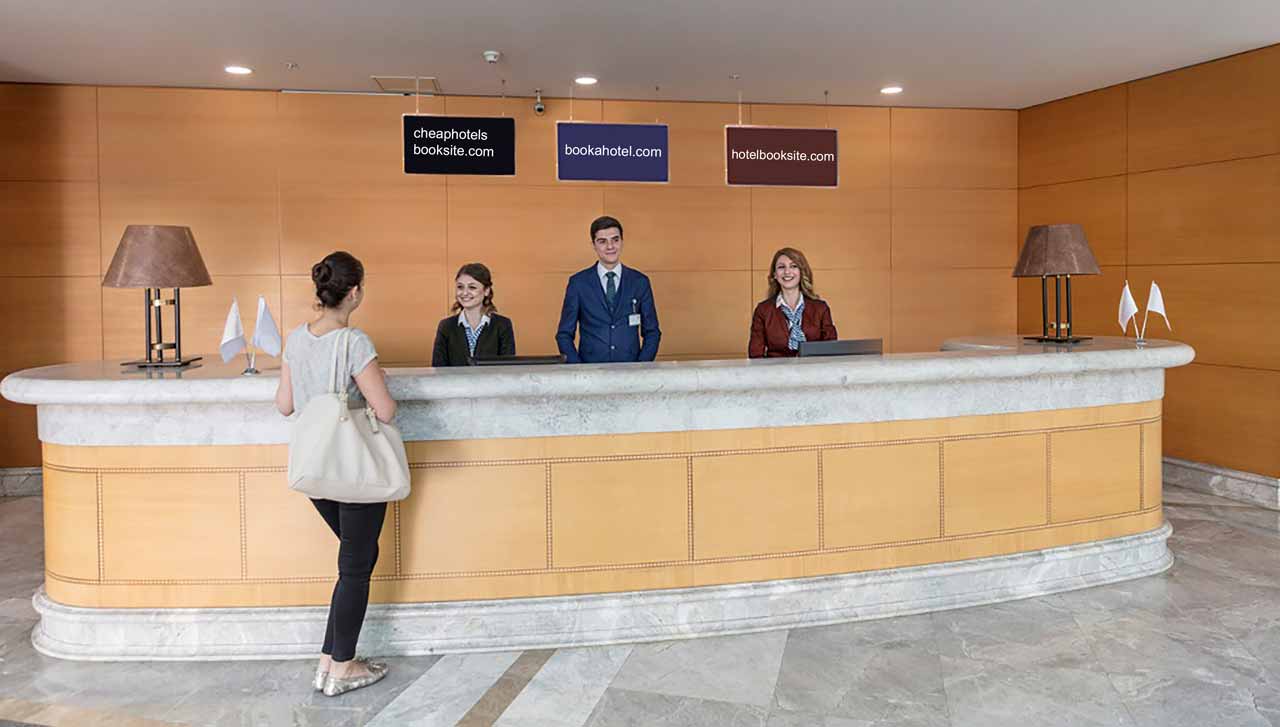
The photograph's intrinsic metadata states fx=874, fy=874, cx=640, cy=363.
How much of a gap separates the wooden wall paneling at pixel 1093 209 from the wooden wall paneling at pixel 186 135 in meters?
6.80

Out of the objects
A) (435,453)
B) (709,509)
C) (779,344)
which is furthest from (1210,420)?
(435,453)

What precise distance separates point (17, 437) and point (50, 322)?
0.98 meters

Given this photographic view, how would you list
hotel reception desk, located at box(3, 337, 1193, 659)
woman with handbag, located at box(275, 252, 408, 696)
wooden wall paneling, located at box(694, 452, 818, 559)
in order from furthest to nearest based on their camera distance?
wooden wall paneling, located at box(694, 452, 818, 559) → hotel reception desk, located at box(3, 337, 1193, 659) → woman with handbag, located at box(275, 252, 408, 696)

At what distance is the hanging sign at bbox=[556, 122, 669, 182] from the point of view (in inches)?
263

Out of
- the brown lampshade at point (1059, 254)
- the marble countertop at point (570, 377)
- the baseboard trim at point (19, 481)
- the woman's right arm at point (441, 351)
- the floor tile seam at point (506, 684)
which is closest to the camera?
the floor tile seam at point (506, 684)

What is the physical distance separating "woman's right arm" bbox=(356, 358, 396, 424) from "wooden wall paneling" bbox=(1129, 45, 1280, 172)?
21.1 feet

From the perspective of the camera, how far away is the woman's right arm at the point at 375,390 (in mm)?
3098

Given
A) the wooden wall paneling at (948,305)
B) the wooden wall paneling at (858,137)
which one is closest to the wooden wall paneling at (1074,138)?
the wooden wall paneling at (948,305)

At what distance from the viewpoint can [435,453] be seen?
3637 mm

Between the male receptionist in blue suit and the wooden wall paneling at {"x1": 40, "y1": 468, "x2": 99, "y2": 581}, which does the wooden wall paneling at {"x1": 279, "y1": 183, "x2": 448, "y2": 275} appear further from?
the wooden wall paneling at {"x1": 40, "y1": 468, "x2": 99, "y2": 581}

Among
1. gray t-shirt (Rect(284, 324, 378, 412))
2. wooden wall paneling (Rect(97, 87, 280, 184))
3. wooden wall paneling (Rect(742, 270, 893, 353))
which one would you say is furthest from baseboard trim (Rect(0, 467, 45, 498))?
wooden wall paneling (Rect(742, 270, 893, 353))

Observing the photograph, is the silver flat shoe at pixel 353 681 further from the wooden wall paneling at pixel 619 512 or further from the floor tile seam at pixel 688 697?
the floor tile seam at pixel 688 697

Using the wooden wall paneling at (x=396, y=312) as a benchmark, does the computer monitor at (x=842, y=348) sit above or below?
below

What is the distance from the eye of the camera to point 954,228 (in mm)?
8258
